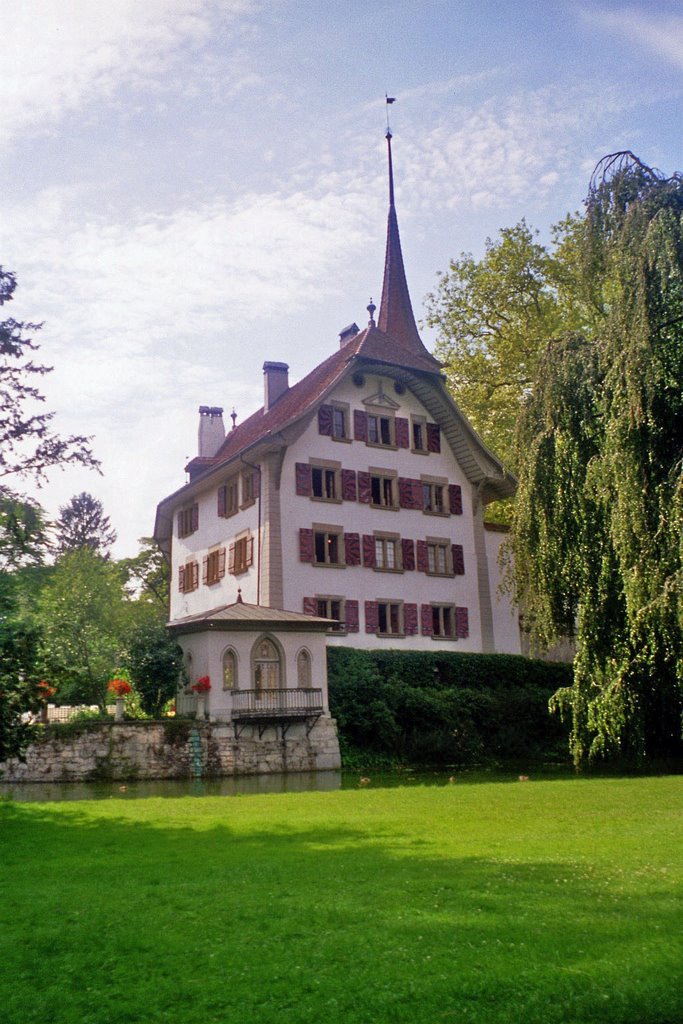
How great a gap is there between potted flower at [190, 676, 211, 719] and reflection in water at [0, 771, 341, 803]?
254cm

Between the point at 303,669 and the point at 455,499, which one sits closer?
the point at 303,669

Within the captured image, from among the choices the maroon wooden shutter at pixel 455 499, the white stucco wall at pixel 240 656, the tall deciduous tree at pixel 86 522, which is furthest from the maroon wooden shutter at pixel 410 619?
the tall deciduous tree at pixel 86 522

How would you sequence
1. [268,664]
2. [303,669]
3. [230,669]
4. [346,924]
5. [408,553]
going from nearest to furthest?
1. [346,924]
2. [230,669]
3. [268,664]
4. [303,669]
5. [408,553]

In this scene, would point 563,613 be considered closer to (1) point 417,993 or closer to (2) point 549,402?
(2) point 549,402

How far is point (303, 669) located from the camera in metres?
31.5

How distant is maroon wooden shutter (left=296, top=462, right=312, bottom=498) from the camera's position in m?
35.6

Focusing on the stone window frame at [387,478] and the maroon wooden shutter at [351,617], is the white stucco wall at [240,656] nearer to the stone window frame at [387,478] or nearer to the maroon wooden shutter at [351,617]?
the maroon wooden shutter at [351,617]

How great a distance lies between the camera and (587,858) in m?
9.95

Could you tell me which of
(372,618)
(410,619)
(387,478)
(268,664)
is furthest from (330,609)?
(387,478)

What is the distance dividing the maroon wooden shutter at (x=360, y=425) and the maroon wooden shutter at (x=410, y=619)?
20.3 ft

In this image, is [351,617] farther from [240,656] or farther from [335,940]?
[335,940]

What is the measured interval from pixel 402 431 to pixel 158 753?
16.0m

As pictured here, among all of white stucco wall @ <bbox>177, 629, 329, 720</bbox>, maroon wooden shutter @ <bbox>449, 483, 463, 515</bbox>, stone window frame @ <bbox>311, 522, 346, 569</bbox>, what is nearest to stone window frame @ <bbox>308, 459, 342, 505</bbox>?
stone window frame @ <bbox>311, 522, 346, 569</bbox>

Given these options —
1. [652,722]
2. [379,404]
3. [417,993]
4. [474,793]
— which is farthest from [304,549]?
[417,993]
